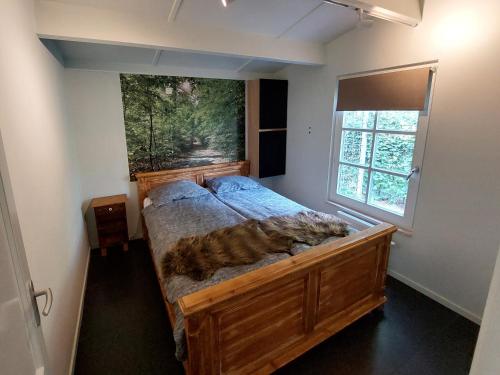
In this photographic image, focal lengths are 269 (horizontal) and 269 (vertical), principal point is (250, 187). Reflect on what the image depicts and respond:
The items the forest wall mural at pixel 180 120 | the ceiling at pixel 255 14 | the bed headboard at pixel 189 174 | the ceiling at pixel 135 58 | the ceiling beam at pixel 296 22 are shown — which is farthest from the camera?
the bed headboard at pixel 189 174

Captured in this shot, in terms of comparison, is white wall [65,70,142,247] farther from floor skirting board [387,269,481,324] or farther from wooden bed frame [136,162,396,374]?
floor skirting board [387,269,481,324]

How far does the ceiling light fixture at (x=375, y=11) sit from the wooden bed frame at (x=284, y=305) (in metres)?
1.54

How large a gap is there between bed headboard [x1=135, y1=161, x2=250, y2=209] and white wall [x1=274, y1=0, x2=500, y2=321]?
6.48 feet

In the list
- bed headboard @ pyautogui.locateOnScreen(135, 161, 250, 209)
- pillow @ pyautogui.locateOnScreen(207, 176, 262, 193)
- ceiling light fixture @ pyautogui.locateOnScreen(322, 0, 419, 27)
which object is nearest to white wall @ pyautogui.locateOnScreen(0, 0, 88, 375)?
bed headboard @ pyautogui.locateOnScreen(135, 161, 250, 209)

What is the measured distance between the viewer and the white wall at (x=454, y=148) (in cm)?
190

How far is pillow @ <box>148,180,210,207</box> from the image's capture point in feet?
10.1

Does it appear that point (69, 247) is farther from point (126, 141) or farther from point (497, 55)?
point (497, 55)

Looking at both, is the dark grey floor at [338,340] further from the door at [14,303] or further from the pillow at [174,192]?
the door at [14,303]

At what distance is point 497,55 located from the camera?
1.82 metres

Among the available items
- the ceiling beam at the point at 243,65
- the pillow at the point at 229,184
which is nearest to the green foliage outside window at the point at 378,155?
the pillow at the point at 229,184

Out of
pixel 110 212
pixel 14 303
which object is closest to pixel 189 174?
pixel 110 212

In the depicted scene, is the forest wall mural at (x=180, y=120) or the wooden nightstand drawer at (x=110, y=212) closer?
the wooden nightstand drawer at (x=110, y=212)

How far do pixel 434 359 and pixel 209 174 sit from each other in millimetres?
2989

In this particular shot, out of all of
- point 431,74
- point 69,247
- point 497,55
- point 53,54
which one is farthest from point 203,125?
point 497,55
